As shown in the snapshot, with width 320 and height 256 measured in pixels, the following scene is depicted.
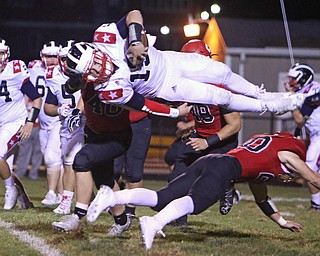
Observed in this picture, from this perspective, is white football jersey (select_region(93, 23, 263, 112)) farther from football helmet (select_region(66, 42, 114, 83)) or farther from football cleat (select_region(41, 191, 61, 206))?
football cleat (select_region(41, 191, 61, 206))

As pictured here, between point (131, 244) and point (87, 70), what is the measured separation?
1297 millimetres

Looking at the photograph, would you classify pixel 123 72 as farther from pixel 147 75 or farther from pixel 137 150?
pixel 137 150

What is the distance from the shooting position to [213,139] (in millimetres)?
7410

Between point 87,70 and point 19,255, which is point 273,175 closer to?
point 87,70

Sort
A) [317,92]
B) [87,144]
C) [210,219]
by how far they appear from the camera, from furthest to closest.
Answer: [317,92] < [210,219] < [87,144]

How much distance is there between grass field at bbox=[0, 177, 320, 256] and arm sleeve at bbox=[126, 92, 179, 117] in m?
0.97

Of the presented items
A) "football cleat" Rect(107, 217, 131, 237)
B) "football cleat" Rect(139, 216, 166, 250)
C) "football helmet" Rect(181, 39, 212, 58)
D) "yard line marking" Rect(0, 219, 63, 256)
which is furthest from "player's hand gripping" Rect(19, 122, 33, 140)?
"football cleat" Rect(139, 216, 166, 250)

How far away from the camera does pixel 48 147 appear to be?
10133 millimetres

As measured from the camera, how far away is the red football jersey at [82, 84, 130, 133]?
20.8 ft

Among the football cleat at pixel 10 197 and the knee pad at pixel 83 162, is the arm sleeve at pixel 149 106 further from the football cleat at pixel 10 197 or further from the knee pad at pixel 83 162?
the football cleat at pixel 10 197

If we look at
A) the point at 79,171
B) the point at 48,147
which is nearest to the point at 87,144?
the point at 79,171

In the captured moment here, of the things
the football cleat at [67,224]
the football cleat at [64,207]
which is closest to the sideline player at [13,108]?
the football cleat at [64,207]

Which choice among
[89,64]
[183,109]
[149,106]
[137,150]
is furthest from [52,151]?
[89,64]

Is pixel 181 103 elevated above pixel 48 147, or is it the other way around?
pixel 181 103
